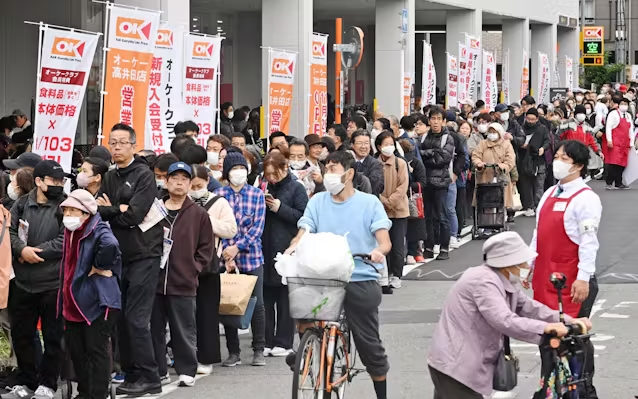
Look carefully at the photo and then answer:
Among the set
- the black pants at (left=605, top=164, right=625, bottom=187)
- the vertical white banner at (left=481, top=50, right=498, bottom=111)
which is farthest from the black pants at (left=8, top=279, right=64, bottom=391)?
the vertical white banner at (left=481, top=50, right=498, bottom=111)

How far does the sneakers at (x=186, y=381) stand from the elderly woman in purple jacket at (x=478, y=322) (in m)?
3.75

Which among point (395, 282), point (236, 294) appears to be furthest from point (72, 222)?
point (395, 282)

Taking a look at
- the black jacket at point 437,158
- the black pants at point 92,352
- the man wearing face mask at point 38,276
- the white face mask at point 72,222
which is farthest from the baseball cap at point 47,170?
the black jacket at point 437,158

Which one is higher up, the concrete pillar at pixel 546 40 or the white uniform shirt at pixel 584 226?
the concrete pillar at pixel 546 40

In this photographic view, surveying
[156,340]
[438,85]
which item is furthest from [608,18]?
[156,340]

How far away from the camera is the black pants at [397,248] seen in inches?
626

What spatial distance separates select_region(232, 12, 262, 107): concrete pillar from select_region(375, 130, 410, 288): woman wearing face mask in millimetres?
21682

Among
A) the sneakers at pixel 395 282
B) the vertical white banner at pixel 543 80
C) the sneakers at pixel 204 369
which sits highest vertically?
the vertical white banner at pixel 543 80

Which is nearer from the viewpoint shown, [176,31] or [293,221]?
[293,221]

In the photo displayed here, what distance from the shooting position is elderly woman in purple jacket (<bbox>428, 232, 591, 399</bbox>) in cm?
686

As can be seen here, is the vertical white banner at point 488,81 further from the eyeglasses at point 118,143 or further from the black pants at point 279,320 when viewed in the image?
the eyeglasses at point 118,143

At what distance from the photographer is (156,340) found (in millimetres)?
10391

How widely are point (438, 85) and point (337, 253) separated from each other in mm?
46092

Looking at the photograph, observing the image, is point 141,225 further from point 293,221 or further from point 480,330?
point 480,330
